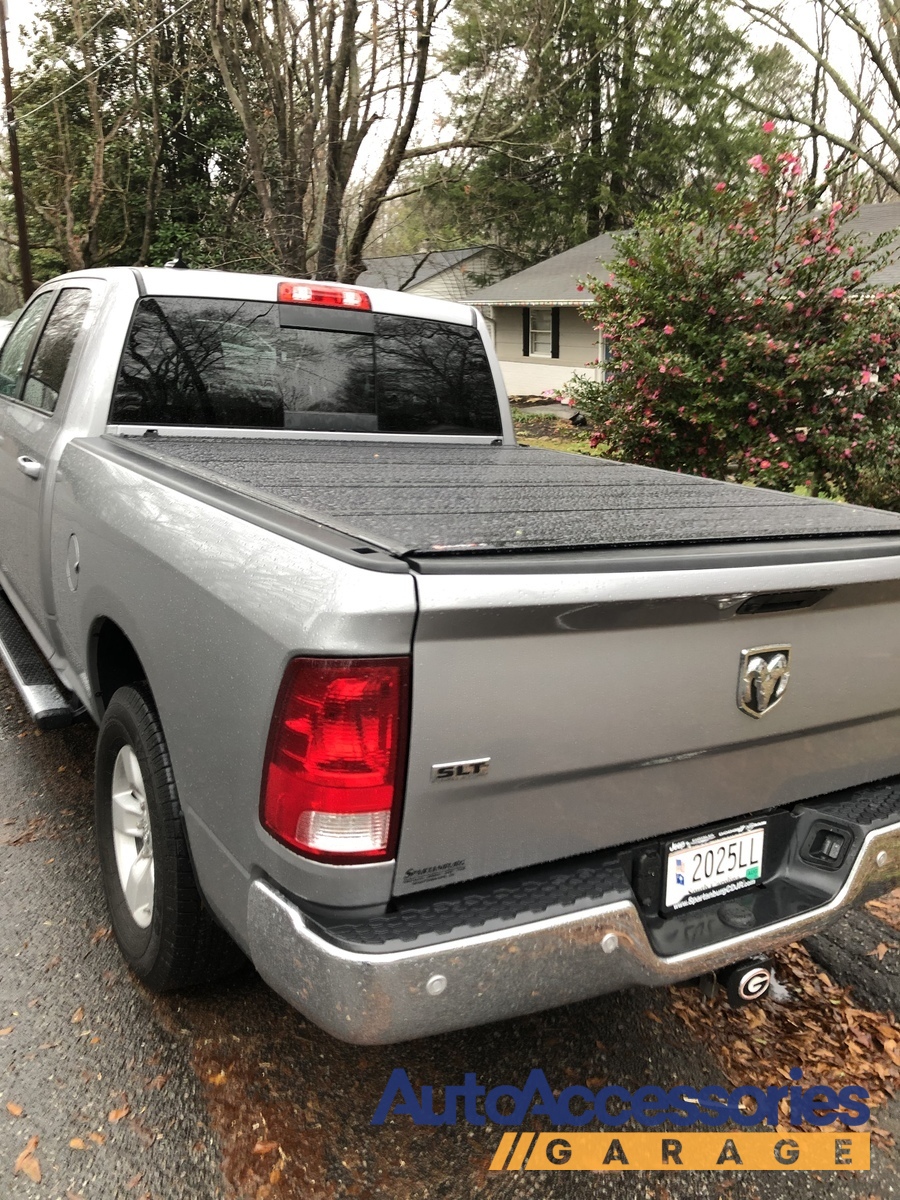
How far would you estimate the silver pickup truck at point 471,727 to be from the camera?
1.85 m

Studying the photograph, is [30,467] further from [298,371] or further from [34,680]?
[298,371]

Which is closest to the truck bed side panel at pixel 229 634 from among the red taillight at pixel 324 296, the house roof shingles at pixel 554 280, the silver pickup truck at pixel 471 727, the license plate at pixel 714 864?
the silver pickup truck at pixel 471 727

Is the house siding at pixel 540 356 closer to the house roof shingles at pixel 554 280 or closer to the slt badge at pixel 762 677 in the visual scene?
the house roof shingles at pixel 554 280

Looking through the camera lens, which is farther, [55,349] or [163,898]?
[55,349]

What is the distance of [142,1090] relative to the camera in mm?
2553

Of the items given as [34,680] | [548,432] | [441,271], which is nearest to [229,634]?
[34,680]

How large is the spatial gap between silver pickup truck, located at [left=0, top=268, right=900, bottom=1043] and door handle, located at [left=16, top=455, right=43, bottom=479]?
0.62 metres

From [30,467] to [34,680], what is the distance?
0.83 metres

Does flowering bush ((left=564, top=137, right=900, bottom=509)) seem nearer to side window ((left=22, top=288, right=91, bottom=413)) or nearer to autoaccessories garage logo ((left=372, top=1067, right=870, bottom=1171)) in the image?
side window ((left=22, top=288, right=91, bottom=413))

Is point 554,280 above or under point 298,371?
above

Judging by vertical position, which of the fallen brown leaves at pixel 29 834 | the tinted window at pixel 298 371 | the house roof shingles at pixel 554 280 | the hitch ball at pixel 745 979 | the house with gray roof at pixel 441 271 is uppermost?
the house with gray roof at pixel 441 271

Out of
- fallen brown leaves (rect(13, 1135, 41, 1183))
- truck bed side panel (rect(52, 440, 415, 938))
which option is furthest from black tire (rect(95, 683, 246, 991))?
fallen brown leaves (rect(13, 1135, 41, 1183))

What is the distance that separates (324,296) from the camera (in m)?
4.26

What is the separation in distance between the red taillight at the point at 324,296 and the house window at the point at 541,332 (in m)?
25.0
